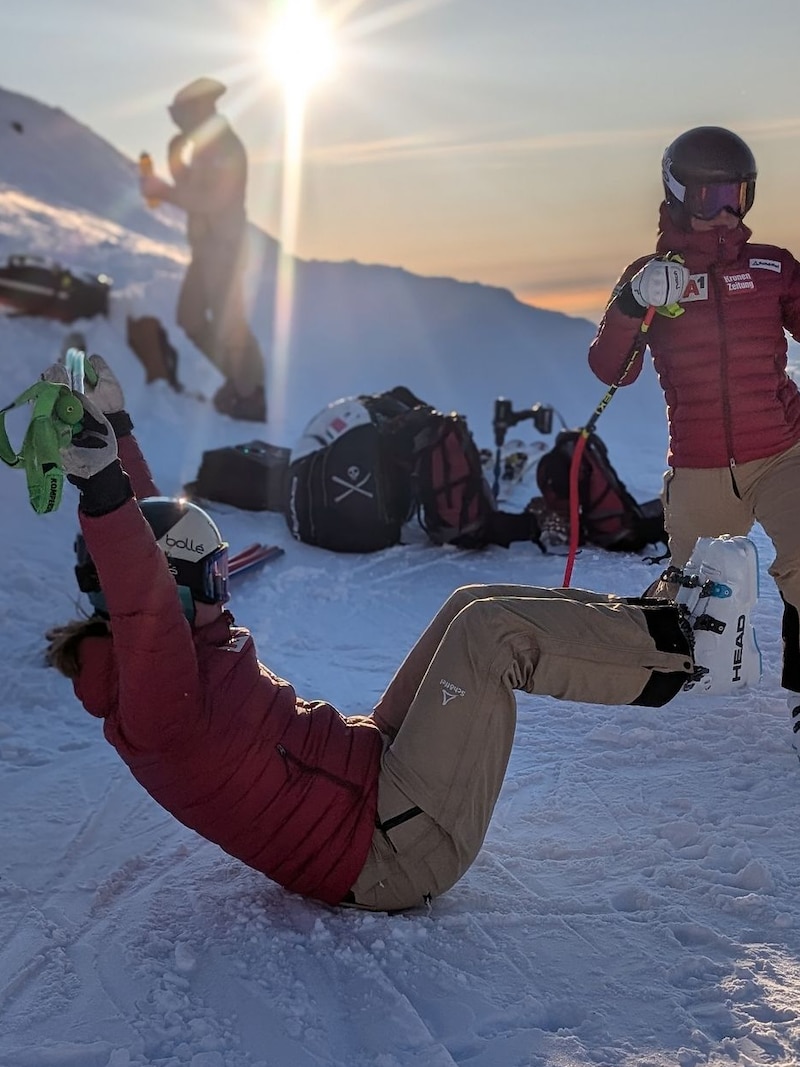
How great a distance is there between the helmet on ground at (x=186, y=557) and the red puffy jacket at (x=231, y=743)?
0.09m

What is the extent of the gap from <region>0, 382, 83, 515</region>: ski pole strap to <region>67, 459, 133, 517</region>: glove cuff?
0.17 feet

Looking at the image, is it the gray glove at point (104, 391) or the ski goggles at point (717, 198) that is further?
the ski goggles at point (717, 198)

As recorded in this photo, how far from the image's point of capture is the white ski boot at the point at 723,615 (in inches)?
109

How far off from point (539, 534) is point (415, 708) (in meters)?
4.42

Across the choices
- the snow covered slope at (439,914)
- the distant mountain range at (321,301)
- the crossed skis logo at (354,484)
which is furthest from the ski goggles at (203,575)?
the distant mountain range at (321,301)

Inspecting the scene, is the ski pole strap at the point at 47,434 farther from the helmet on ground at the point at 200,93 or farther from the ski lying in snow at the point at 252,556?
the helmet on ground at the point at 200,93

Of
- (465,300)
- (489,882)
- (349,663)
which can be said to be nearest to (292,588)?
(349,663)

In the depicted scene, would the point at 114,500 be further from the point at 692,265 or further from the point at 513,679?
the point at 692,265

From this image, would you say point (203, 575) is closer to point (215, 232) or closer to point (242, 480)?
point (242, 480)

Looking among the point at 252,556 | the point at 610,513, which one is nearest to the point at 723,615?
the point at 610,513

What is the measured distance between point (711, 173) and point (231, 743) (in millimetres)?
2647

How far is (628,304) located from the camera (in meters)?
3.61

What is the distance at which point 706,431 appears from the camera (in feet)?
12.1

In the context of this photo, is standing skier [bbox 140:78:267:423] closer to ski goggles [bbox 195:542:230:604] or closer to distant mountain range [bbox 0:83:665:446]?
distant mountain range [bbox 0:83:665:446]
